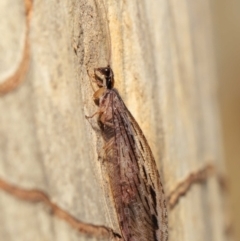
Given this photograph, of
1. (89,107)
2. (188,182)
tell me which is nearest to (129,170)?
(89,107)

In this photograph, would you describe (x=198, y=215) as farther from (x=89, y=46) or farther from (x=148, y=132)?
(x=89, y=46)

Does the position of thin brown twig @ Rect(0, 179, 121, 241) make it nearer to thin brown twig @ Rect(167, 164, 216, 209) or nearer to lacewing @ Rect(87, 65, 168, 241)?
lacewing @ Rect(87, 65, 168, 241)

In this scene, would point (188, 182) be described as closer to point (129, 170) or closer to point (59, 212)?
point (129, 170)

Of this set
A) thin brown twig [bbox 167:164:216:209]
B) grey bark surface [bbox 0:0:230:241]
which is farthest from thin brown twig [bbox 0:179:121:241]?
thin brown twig [bbox 167:164:216:209]

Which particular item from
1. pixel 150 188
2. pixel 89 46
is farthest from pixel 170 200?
pixel 89 46

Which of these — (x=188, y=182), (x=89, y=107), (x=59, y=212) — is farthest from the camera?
(x=188, y=182)

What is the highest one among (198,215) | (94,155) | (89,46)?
(89,46)
